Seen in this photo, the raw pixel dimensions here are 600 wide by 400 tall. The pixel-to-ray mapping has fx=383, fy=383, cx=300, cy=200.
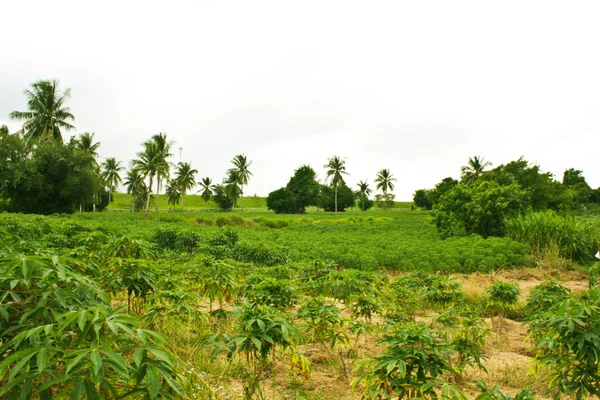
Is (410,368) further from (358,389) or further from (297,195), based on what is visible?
(297,195)

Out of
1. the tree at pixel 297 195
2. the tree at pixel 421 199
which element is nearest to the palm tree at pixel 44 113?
the tree at pixel 297 195

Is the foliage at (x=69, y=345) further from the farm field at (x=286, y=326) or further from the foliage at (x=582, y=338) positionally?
the foliage at (x=582, y=338)

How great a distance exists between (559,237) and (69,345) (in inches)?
620

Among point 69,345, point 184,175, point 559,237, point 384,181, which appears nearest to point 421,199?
point 384,181

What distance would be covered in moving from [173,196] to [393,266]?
50.6m

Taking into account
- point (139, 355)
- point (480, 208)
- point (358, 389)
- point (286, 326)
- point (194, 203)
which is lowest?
point (358, 389)

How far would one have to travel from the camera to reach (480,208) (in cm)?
1767

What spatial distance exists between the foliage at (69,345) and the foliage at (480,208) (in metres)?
17.7

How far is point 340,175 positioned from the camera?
58.2 m

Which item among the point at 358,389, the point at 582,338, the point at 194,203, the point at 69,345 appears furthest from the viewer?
the point at 194,203

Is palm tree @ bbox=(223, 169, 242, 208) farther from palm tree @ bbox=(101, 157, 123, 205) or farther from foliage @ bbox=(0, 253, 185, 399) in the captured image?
foliage @ bbox=(0, 253, 185, 399)

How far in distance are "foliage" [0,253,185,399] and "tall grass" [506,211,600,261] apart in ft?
46.8

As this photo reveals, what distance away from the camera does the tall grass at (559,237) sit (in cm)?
1330

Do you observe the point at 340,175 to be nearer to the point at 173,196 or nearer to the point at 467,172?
the point at 467,172
